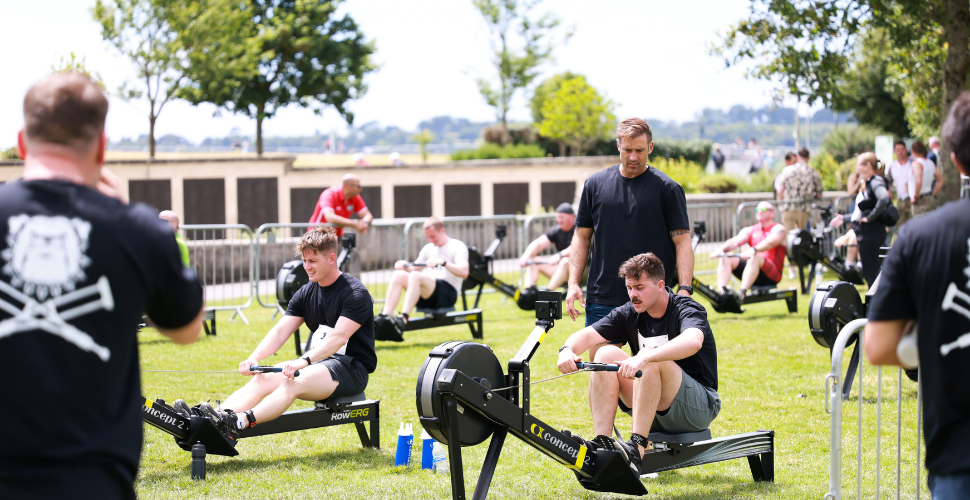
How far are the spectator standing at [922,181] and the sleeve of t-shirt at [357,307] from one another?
33.5 ft

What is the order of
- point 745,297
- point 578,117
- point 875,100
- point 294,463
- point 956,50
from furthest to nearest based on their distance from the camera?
point 578,117 < point 875,100 < point 956,50 < point 745,297 < point 294,463

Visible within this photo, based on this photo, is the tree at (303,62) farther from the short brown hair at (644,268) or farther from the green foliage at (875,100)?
the short brown hair at (644,268)

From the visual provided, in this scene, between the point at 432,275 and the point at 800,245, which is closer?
the point at 432,275

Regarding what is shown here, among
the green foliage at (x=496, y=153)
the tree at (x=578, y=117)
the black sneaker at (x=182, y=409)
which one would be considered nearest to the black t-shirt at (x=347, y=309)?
the black sneaker at (x=182, y=409)

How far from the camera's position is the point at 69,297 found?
1.92 meters

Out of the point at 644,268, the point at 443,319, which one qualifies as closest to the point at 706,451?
the point at 644,268

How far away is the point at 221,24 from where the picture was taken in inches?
1016

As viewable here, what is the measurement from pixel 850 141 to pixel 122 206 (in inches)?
1355

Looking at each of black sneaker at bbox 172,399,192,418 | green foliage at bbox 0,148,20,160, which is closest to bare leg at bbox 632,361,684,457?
black sneaker at bbox 172,399,192,418

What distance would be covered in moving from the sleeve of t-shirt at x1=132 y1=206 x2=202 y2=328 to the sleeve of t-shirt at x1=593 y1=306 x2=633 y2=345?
296 cm

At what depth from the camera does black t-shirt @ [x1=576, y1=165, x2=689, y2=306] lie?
5133 millimetres

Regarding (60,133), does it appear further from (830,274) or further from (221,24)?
(221,24)

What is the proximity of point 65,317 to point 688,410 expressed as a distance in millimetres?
3397

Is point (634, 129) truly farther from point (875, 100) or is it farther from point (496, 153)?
point (875, 100)
